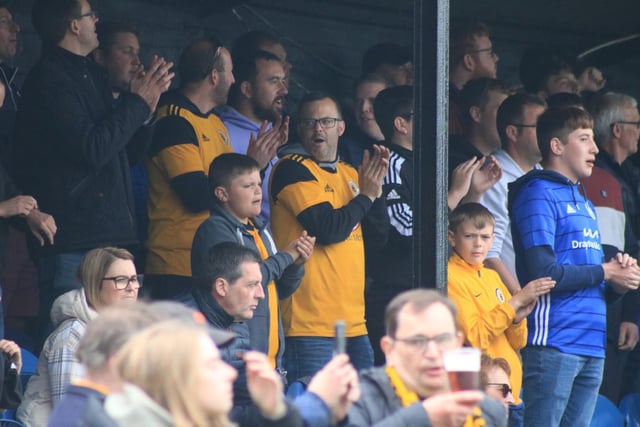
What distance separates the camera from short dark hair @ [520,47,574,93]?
9.21 metres

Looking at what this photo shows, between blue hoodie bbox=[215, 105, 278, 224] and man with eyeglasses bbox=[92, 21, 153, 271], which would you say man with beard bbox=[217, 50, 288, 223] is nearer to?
blue hoodie bbox=[215, 105, 278, 224]

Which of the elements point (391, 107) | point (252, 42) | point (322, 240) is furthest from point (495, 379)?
point (252, 42)

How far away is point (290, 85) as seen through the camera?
29.8 ft

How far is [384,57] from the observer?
8.53 meters

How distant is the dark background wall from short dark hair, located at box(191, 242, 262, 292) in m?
2.21

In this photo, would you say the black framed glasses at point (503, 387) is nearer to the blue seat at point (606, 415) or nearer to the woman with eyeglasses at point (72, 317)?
the blue seat at point (606, 415)

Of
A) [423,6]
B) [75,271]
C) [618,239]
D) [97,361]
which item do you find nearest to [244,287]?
[75,271]

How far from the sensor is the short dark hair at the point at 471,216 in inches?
281

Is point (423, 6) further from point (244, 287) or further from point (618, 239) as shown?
point (618, 239)

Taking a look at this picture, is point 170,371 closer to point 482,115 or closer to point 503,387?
point 503,387

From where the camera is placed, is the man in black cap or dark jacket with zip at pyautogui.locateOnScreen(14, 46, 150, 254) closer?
dark jacket with zip at pyautogui.locateOnScreen(14, 46, 150, 254)

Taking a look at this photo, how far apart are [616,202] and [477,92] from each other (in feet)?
3.44

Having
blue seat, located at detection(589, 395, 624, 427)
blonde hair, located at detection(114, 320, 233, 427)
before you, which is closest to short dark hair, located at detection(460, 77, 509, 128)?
blue seat, located at detection(589, 395, 624, 427)

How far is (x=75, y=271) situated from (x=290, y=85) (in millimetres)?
3138
